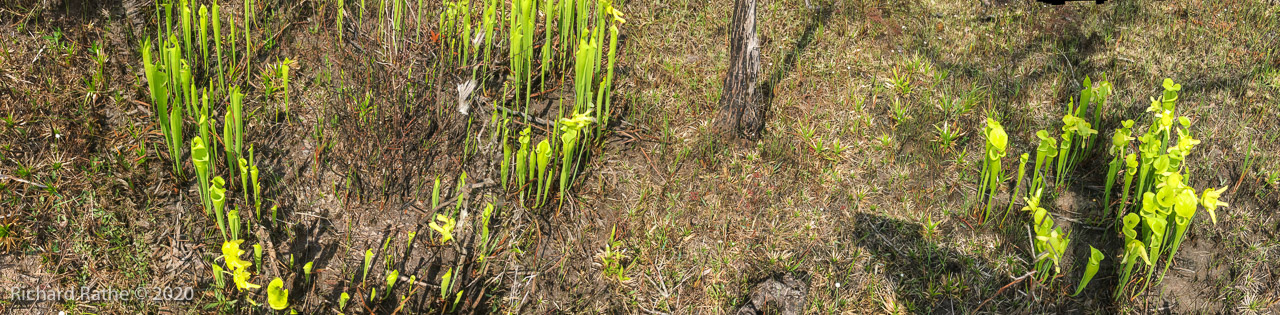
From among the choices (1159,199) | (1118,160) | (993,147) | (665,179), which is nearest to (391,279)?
(665,179)

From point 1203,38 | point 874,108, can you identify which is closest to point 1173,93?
point 874,108

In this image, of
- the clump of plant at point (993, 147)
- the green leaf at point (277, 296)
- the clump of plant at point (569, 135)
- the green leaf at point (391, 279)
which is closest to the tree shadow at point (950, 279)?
the clump of plant at point (993, 147)

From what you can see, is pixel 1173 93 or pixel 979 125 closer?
pixel 1173 93

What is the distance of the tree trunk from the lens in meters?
3.06

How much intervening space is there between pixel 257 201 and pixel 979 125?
9.34 ft

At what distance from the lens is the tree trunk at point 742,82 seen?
3059 millimetres

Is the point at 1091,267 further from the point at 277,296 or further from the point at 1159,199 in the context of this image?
the point at 277,296

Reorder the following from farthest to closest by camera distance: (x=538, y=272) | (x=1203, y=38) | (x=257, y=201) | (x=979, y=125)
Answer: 1. (x=1203, y=38)
2. (x=979, y=125)
3. (x=538, y=272)
4. (x=257, y=201)

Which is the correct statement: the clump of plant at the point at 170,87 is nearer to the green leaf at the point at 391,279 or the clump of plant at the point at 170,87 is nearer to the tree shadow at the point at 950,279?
the green leaf at the point at 391,279

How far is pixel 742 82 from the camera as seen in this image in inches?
123

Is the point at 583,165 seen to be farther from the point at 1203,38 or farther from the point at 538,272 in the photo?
the point at 1203,38

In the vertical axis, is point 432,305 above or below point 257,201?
below

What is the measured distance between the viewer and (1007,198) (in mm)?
3156

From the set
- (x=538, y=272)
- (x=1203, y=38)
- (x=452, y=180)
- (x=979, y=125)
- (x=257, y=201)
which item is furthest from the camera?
(x=1203, y=38)
